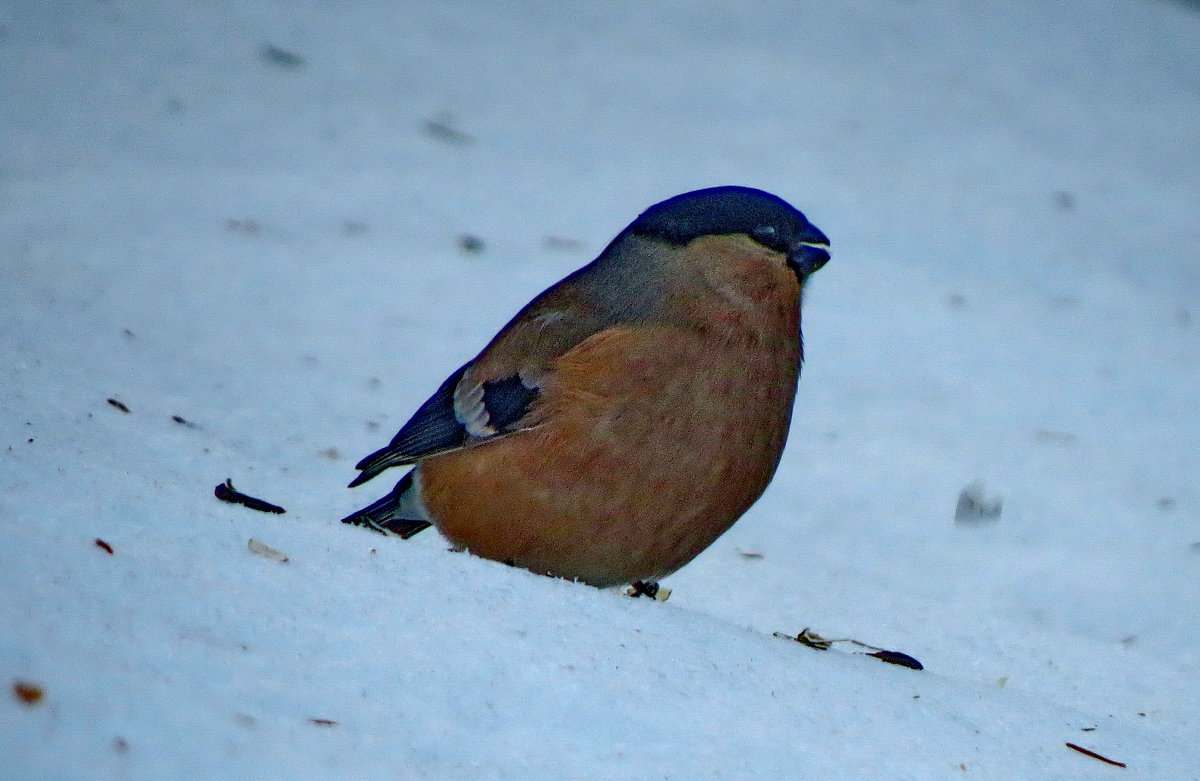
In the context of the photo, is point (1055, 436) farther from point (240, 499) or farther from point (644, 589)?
point (240, 499)

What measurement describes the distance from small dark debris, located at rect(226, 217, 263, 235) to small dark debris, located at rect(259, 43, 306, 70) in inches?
80.2

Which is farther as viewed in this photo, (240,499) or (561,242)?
(561,242)

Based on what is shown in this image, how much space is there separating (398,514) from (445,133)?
446cm

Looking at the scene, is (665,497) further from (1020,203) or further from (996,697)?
(1020,203)

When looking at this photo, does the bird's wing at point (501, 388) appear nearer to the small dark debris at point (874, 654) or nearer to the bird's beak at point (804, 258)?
the bird's beak at point (804, 258)

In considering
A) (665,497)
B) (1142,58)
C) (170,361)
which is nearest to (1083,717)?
(665,497)

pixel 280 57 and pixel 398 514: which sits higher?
pixel 280 57

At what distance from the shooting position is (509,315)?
7059mm

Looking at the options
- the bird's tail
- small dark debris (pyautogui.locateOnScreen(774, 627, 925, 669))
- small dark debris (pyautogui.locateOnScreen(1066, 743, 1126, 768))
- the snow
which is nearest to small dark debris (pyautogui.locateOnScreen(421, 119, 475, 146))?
the snow

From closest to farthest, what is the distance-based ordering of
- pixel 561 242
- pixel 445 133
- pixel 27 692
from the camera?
pixel 27 692, pixel 561 242, pixel 445 133

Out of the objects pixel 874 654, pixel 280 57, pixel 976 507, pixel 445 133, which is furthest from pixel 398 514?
pixel 280 57

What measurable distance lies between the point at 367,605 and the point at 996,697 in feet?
5.23

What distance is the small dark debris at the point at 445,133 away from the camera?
343 inches

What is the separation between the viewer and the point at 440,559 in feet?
12.0
